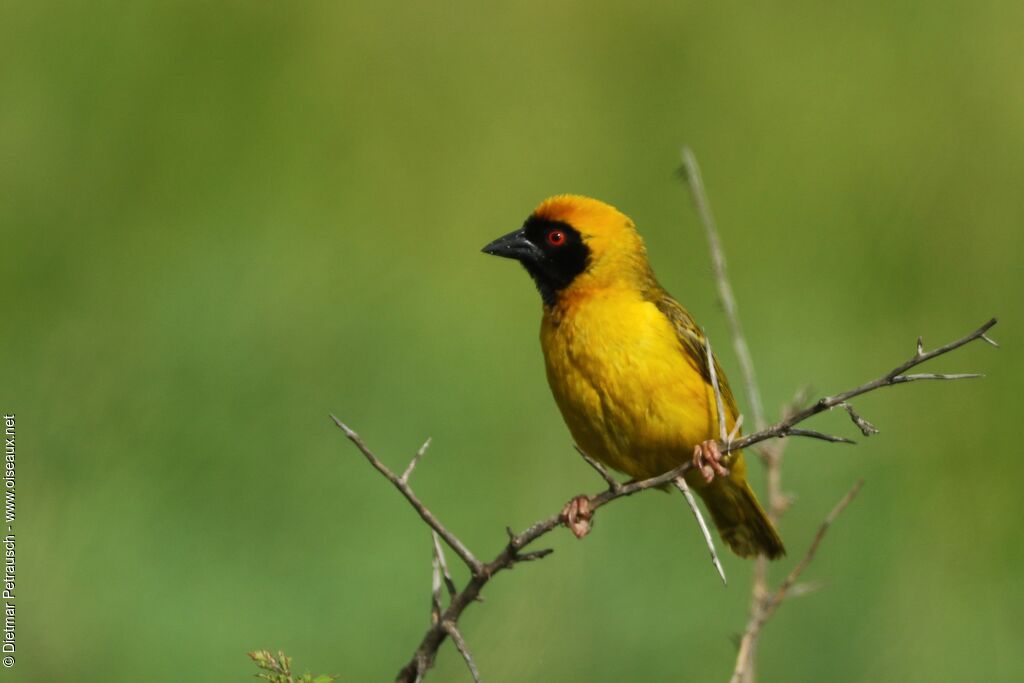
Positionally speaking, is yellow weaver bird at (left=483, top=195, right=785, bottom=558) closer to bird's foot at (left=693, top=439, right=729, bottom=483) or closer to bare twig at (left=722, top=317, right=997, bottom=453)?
bird's foot at (left=693, top=439, right=729, bottom=483)

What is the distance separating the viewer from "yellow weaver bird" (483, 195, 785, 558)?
15.0 ft

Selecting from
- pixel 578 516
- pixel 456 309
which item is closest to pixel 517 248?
pixel 578 516

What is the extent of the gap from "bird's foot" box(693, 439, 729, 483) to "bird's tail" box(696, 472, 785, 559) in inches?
25.2

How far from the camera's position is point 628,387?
4.55 m

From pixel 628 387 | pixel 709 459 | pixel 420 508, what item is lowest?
pixel 709 459

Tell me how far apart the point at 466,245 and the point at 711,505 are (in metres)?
4.09

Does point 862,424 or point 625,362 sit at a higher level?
point 862,424

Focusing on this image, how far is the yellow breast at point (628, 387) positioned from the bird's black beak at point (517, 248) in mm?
316

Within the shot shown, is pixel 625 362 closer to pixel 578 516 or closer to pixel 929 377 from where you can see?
pixel 578 516

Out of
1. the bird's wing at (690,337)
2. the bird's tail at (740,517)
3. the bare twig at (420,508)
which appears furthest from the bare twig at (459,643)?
the bird's tail at (740,517)

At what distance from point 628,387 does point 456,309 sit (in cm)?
389

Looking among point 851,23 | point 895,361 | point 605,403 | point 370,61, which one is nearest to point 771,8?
point 851,23

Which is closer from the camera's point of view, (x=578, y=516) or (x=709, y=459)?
(x=578, y=516)

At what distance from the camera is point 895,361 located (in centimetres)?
794
